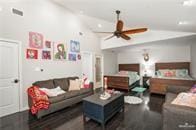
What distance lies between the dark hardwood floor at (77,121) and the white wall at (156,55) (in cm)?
431

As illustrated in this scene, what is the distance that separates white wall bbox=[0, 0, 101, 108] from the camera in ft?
→ 11.7

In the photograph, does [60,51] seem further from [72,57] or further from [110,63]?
[110,63]

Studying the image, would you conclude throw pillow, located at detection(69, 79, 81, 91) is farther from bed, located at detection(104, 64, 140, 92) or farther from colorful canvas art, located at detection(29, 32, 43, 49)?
bed, located at detection(104, 64, 140, 92)

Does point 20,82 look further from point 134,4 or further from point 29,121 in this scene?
point 134,4

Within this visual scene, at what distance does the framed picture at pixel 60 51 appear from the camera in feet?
16.0

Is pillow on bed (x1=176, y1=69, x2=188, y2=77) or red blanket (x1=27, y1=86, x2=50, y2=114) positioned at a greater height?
pillow on bed (x1=176, y1=69, x2=188, y2=77)

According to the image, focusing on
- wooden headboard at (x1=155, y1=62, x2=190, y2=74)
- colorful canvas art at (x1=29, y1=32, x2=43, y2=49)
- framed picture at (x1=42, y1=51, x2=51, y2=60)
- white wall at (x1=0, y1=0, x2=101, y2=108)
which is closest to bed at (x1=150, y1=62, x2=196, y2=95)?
wooden headboard at (x1=155, y1=62, x2=190, y2=74)

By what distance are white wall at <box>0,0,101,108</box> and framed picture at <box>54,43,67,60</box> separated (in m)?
0.16

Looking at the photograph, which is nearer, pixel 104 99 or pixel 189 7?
pixel 189 7

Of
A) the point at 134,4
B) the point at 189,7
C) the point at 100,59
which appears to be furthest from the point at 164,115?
the point at 100,59

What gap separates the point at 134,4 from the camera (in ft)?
8.93

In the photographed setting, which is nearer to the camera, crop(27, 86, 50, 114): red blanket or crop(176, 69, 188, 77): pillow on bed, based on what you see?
crop(27, 86, 50, 114): red blanket

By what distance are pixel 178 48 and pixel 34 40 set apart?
7.04 meters

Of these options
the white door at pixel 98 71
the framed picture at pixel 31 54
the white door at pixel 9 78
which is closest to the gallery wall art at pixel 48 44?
the framed picture at pixel 31 54
